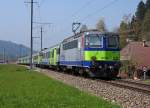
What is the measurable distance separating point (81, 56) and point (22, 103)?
21.8 m

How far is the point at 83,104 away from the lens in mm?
15320

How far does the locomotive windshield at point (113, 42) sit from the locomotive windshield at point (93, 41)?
68 cm

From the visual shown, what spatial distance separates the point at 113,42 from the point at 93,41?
151cm

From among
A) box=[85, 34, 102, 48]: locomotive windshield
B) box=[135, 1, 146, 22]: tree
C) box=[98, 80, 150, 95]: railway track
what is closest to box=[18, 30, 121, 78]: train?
box=[85, 34, 102, 48]: locomotive windshield

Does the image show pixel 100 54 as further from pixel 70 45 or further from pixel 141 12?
pixel 141 12

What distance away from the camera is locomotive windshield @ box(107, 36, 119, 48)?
117 feet

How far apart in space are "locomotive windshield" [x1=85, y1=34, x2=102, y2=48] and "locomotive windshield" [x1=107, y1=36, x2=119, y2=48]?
676 millimetres

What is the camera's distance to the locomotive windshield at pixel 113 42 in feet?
117

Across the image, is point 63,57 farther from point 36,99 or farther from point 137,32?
point 137,32

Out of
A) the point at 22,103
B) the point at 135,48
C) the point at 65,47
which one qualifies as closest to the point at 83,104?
the point at 22,103

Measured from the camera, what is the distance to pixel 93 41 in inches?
1411

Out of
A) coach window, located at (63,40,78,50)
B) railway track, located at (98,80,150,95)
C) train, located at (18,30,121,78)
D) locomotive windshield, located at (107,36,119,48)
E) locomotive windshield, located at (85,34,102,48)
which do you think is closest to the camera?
railway track, located at (98,80,150,95)

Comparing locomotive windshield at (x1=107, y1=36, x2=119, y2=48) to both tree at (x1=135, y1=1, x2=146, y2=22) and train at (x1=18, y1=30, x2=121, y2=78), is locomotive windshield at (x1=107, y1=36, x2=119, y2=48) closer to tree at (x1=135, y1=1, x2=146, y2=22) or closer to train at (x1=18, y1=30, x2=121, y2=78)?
train at (x1=18, y1=30, x2=121, y2=78)

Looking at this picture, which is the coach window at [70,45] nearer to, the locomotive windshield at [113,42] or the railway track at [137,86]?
the locomotive windshield at [113,42]
